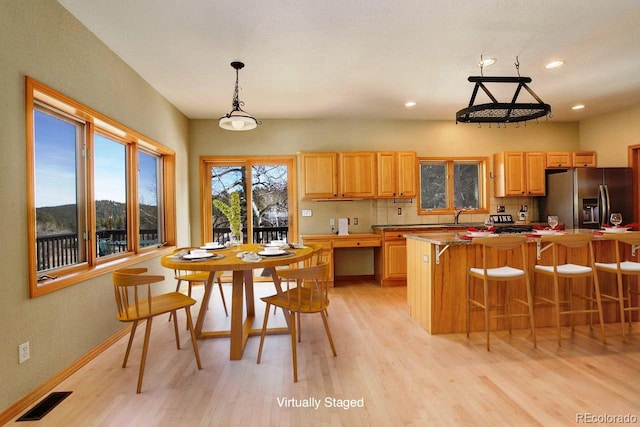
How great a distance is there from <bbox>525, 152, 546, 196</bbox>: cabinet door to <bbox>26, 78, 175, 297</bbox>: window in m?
5.75

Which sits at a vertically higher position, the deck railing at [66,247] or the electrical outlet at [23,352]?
the deck railing at [66,247]

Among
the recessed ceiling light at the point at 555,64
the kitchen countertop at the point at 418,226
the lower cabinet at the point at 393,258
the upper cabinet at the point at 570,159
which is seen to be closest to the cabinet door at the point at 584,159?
the upper cabinet at the point at 570,159

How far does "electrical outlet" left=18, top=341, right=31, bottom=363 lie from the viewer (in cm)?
196

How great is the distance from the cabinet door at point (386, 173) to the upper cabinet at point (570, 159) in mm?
2648

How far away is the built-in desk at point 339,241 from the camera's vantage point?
4887 millimetres

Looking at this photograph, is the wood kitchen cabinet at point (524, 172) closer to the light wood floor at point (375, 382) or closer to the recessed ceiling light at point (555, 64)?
the recessed ceiling light at point (555, 64)

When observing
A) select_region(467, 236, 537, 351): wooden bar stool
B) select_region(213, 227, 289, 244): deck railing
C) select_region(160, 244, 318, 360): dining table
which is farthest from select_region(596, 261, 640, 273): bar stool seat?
select_region(213, 227, 289, 244): deck railing

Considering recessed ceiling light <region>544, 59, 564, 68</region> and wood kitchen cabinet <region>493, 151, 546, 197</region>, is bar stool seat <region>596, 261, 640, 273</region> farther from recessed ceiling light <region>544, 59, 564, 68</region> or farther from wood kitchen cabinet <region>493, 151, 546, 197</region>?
wood kitchen cabinet <region>493, 151, 546, 197</region>

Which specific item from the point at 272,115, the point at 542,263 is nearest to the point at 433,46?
the point at 542,263

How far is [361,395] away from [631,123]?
5956 mm

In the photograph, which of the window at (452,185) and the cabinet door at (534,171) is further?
the window at (452,185)

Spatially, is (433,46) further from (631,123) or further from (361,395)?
(631,123)

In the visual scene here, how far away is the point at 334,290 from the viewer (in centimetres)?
478

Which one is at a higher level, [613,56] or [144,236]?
[613,56]
